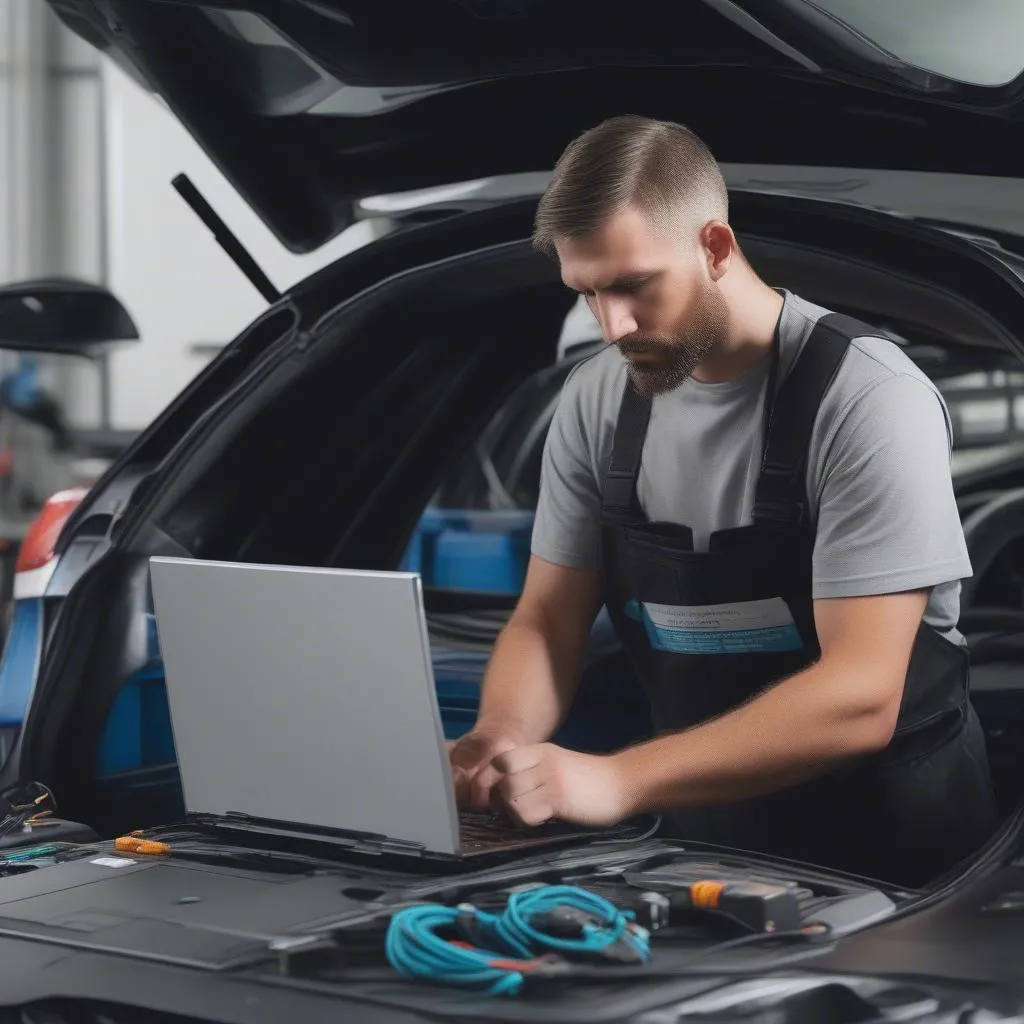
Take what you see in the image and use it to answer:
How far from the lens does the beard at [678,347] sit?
1.70 meters

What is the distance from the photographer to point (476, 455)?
4617 mm

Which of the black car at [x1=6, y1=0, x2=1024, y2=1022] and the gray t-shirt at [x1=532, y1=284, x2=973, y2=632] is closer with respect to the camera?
the black car at [x1=6, y1=0, x2=1024, y2=1022]

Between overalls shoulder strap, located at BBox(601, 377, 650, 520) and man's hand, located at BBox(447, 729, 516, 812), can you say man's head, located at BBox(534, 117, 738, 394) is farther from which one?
man's hand, located at BBox(447, 729, 516, 812)

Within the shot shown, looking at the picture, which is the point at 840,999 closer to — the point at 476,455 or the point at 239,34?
the point at 239,34

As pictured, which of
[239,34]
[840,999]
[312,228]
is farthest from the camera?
[312,228]

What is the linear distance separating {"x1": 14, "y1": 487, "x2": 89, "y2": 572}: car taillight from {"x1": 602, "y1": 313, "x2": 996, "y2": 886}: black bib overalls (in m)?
0.78

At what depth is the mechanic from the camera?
154 centimetres

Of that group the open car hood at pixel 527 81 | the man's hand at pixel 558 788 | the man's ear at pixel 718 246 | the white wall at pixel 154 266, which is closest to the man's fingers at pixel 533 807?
the man's hand at pixel 558 788

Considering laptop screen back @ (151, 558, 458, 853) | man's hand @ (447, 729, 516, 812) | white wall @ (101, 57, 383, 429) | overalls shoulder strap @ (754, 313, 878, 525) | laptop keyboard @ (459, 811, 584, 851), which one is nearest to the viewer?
laptop screen back @ (151, 558, 458, 853)

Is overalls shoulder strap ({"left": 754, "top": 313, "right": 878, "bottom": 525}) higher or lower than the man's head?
lower

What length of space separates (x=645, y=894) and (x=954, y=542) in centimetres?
51

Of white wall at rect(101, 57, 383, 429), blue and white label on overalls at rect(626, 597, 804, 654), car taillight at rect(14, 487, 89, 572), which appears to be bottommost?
blue and white label on overalls at rect(626, 597, 804, 654)

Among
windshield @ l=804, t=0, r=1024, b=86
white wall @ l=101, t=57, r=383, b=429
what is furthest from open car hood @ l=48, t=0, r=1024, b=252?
white wall @ l=101, t=57, r=383, b=429

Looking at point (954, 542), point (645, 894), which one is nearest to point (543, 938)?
point (645, 894)
